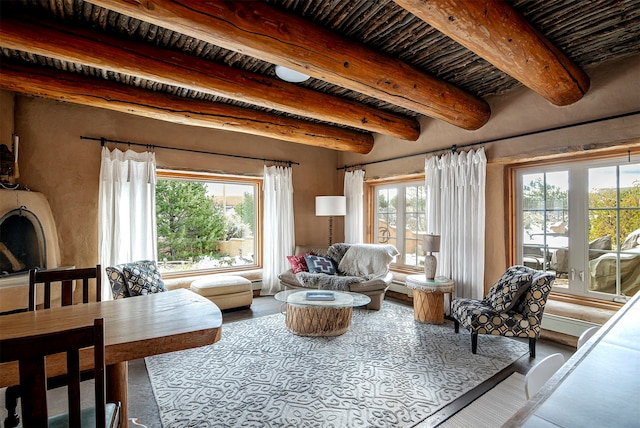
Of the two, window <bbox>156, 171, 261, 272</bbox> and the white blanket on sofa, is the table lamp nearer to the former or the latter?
the white blanket on sofa

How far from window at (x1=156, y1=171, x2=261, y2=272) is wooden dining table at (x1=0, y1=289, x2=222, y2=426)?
2624 millimetres

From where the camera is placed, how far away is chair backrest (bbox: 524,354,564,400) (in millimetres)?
1072

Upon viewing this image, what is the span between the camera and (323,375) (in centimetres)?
244

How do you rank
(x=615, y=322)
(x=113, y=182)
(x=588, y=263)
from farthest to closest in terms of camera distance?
(x=113, y=182) → (x=588, y=263) → (x=615, y=322)

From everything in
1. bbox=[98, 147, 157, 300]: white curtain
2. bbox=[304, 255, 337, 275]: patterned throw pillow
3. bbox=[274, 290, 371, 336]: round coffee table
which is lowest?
bbox=[274, 290, 371, 336]: round coffee table

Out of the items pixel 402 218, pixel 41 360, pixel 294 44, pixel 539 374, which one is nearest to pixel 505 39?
pixel 294 44

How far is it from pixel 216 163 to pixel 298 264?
6.47 ft

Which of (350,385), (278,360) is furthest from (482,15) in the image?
(278,360)

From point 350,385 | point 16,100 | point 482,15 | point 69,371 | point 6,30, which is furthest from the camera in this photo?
point 16,100

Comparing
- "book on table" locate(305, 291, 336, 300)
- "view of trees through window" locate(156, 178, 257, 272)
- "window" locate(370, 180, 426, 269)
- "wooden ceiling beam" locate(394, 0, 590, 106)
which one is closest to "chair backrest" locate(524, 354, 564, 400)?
"wooden ceiling beam" locate(394, 0, 590, 106)

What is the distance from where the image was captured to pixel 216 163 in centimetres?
453

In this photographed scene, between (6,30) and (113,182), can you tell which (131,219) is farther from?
(6,30)

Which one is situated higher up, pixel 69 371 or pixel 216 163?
pixel 216 163

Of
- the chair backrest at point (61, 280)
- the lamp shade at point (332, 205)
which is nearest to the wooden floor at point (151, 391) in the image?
the chair backrest at point (61, 280)
